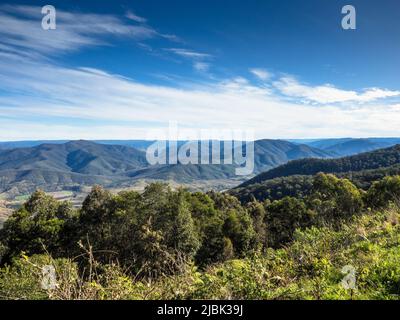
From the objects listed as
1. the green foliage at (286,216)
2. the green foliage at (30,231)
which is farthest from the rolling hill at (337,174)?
the green foliage at (30,231)

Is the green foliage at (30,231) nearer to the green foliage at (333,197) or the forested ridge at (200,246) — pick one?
the forested ridge at (200,246)

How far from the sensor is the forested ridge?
5188 millimetres

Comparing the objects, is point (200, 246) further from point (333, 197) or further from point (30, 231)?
point (333, 197)

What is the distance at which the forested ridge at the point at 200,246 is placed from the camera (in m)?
5.19

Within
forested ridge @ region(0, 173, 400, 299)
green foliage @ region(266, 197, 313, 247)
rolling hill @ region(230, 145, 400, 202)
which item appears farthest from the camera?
rolling hill @ region(230, 145, 400, 202)

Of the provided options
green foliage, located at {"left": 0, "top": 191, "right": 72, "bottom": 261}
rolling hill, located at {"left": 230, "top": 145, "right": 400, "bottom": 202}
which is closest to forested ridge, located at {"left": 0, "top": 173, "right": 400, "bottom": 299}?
green foliage, located at {"left": 0, "top": 191, "right": 72, "bottom": 261}

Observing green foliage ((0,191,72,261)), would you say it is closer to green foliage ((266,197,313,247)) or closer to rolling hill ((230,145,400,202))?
green foliage ((266,197,313,247))

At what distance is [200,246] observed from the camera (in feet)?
109

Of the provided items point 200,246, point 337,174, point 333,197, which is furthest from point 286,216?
point 337,174

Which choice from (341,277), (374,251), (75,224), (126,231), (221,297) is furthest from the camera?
(75,224)

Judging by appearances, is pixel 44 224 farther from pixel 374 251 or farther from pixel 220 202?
pixel 374 251

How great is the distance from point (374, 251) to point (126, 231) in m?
25.9

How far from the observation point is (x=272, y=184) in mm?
119625

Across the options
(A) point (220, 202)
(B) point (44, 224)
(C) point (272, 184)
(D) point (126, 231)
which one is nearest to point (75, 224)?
(B) point (44, 224)
